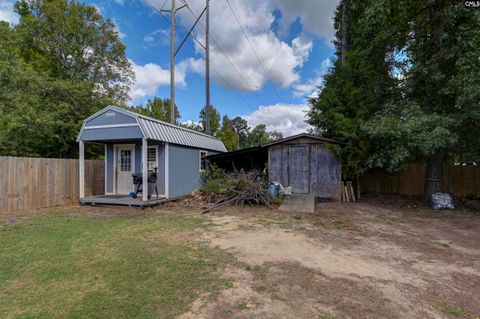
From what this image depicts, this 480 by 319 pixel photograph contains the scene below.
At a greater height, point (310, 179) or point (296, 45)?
point (296, 45)

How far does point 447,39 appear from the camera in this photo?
27.9ft

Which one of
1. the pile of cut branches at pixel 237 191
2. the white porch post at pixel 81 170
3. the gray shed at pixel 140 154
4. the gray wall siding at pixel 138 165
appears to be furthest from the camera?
the gray wall siding at pixel 138 165

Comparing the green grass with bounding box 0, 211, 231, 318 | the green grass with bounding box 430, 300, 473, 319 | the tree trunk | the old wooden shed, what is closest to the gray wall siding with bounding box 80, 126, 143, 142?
the green grass with bounding box 0, 211, 231, 318

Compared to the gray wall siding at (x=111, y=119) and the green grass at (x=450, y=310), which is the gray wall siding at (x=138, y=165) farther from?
the green grass at (x=450, y=310)

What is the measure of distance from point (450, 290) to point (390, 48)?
1006 cm

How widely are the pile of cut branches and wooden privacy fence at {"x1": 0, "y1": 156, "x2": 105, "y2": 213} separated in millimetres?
5204

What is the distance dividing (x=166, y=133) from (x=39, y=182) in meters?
4.59

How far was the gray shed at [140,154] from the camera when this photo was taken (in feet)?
30.2

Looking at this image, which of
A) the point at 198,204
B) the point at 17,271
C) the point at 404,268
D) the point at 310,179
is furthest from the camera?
the point at 310,179

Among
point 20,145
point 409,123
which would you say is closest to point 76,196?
point 20,145

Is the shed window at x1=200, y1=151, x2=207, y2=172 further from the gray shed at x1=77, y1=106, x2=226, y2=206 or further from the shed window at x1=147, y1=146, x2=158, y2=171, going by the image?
the shed window at x1=147, y1=146, x2=158, y2=171

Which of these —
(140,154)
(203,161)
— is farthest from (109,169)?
(203,161)

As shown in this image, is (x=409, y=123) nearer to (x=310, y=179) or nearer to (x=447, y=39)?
(x=447, y=39)

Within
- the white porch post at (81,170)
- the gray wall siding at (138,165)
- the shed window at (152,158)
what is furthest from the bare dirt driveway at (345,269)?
the white porch post at (81,170)
